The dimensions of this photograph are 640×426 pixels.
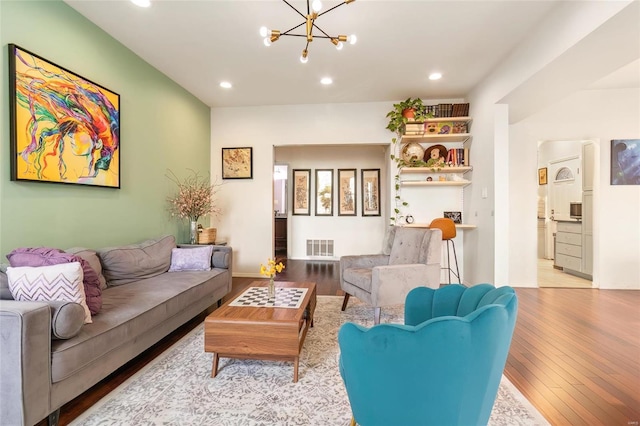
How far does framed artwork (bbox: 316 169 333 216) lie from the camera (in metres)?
6.16

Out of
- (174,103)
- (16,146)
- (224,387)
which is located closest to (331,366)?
(224,387)

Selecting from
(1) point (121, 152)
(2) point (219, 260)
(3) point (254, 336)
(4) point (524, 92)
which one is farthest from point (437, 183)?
(1) point (121, 152)

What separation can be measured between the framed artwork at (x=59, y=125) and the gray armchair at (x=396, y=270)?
263 centimetres

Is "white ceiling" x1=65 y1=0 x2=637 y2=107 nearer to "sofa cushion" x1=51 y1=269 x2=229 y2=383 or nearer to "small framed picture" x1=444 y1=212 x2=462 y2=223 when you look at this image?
"small framed picture" x1=444 y1=212 x2=462 y2=223

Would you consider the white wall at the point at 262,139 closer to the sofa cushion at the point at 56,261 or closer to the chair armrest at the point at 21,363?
the sofa cushion at the point at 56,261

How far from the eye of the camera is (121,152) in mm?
2934

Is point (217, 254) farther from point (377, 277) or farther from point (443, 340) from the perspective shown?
point (443, 340)

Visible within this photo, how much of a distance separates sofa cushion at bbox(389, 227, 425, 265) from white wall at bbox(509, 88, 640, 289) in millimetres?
2097

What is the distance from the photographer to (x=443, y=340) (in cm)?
92

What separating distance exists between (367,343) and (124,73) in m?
3.56

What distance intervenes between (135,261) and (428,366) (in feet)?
8.84

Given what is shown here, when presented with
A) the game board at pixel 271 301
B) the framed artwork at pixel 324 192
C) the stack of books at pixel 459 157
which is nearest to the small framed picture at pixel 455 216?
the stack of books at pixel 459 157

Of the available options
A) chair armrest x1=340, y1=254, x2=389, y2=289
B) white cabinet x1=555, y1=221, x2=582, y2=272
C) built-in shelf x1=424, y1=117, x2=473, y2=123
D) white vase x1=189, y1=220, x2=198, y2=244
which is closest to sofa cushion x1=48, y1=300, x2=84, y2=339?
chair armrest x1=340, y1=254, x2=389, y2=289

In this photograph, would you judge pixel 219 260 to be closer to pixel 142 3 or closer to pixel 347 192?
pixel 142 3
